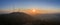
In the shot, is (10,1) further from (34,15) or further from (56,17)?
(56,17)

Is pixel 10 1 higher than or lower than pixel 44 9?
higher

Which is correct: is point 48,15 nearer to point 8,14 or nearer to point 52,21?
point 52,21

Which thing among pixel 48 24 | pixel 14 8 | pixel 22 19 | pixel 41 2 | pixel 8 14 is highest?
pixel 41 2

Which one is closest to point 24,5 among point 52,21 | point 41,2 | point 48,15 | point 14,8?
point 14,8

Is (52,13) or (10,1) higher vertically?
(10,1)

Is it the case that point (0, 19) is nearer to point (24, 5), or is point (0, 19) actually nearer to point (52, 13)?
point (24, 5)

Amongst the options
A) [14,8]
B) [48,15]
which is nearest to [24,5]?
[14,8]
